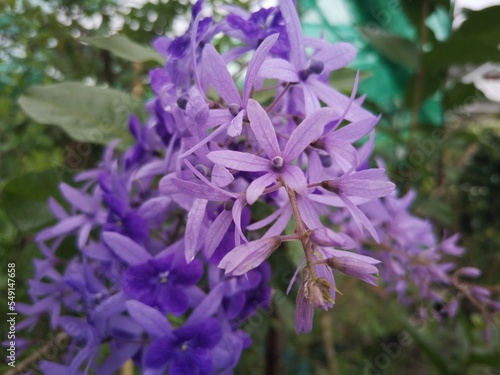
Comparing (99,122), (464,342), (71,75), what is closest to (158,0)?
(71,75)

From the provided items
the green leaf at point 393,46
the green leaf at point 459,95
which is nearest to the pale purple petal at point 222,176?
the green leaf at point 393,46

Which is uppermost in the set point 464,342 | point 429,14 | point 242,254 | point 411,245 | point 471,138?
point 242,254

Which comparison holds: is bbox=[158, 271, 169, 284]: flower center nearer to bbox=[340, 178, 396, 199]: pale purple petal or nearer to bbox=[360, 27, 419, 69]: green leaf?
bbox=[340, 178, 396, 199]: pale purple petal

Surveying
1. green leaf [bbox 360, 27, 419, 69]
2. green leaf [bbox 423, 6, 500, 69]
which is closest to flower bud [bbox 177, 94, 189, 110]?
green leaf [bbox 360, 27, 419, 69]

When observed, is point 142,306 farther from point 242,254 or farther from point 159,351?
point 242,254

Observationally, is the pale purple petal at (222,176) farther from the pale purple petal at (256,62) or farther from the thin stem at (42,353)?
the thin stem at (42,353)

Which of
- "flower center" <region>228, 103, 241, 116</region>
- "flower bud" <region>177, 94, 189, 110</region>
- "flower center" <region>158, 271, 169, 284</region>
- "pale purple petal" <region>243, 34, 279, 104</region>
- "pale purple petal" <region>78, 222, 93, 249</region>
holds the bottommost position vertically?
"pale purple petal" <region>78, 222, 93, 249</region>
